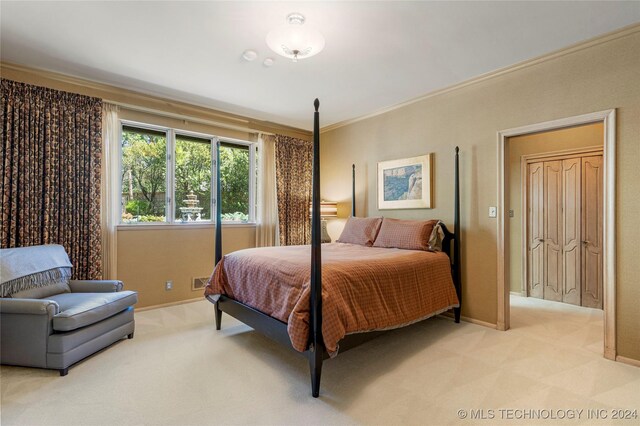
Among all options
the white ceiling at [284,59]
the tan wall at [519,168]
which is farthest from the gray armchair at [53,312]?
the tan wall at [519,168]

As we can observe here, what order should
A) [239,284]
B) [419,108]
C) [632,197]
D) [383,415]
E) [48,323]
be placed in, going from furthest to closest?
[419,108], [239,284], [632,197], [48,323], [383,415]

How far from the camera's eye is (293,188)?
5184 mm

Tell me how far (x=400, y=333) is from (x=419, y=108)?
2.73m

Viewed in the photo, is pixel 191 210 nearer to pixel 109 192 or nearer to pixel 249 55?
pixel 109 192

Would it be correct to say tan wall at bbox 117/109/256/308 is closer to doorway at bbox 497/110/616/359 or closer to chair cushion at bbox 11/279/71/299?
chair cushion at bbox 11/279/71/299

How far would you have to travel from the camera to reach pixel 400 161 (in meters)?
4.18

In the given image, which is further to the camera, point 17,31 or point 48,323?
point 17,31

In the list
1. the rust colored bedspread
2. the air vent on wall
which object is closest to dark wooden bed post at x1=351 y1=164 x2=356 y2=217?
the rust colored bedspread

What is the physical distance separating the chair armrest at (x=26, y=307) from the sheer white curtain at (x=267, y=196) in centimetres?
271

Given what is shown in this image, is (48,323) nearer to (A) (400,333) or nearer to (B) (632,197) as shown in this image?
(A) (400,333)

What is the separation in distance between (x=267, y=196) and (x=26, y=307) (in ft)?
10.0

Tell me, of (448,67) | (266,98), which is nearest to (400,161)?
(448,67)

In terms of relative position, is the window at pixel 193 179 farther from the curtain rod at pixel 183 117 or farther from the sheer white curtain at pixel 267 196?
the sheer white curtain at pixel 267 196

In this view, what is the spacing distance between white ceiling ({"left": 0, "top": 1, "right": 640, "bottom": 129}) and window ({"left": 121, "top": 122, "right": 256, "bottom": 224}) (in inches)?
26.4
